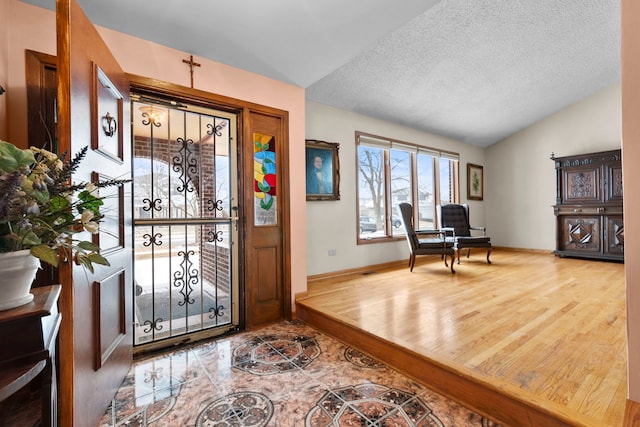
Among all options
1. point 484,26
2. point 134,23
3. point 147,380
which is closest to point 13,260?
point 147,380

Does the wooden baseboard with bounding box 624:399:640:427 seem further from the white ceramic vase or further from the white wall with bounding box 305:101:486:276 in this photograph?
the white wall with bounding box 305:101:486:276

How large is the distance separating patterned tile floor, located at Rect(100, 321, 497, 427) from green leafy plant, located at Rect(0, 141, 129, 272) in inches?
43.6

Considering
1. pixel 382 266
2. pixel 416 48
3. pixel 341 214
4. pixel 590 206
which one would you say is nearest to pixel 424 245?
pixel 382 266

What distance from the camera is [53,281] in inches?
58.7

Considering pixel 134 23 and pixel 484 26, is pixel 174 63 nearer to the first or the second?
pixel 134 23

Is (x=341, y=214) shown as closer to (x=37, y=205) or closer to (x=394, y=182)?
(x=394, y=182)

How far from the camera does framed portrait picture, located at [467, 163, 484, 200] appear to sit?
6.20 m

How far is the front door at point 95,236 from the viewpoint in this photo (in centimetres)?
119

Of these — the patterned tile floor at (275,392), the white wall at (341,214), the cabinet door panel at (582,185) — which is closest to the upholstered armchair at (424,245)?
the white wall at (341,214)

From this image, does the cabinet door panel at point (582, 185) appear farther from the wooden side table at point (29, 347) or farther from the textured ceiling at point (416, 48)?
the wooden side table at point (29, 347)

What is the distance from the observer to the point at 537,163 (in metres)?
5.80

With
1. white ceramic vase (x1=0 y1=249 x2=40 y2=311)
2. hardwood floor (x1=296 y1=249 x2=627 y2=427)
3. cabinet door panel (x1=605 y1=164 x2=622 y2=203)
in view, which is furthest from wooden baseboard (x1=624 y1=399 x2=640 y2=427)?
cabinet door panel (x1=605 y1=164 x2=622 y2=203)

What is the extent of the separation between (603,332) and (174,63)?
3.74 m

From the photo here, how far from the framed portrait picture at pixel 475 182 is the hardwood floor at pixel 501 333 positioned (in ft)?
8.81
